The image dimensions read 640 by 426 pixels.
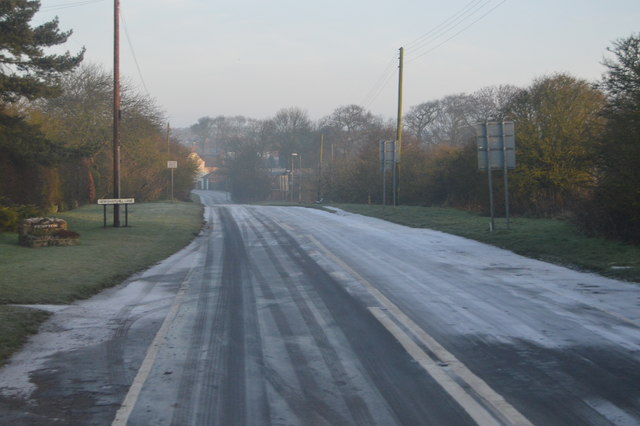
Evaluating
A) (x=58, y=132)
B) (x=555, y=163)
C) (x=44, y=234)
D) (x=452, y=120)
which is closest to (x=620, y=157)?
(x=555, y=163)

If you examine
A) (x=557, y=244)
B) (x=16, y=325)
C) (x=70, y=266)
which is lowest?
(x=16, y=325)

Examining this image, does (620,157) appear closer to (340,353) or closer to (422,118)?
(340,353)

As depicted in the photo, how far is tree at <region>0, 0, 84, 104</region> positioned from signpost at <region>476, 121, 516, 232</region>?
1445 centimetres

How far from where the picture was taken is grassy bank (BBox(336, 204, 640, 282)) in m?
13.0

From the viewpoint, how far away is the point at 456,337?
7.49 m

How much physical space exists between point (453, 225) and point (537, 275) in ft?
41.0

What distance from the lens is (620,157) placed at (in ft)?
54.1

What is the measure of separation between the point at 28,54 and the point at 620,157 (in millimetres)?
18914

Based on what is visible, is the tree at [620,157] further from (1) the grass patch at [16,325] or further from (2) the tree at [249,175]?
(2) the tree at [249,175]

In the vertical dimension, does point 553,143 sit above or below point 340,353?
above

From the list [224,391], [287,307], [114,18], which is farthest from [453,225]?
[224,391]

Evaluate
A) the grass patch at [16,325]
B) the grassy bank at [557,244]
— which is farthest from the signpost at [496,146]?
the grass patch at [16,325]

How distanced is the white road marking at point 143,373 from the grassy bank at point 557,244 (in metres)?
8.01

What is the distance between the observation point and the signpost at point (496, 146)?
2092 centimetres
